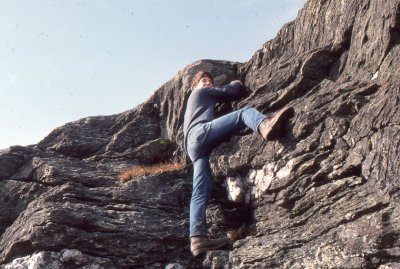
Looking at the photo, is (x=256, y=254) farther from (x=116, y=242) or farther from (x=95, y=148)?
(x=95, y=148)

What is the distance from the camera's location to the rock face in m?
9.80

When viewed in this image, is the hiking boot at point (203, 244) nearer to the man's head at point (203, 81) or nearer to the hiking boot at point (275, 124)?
the hiking boot at point (275, 124)

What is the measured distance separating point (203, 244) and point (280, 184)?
2138 millimetres

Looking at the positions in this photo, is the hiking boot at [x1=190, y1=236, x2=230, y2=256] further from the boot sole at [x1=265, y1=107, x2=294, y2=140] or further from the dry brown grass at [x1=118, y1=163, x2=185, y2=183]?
the dry brown grass at [x1=118, y1=163, x2=185, y2=183]

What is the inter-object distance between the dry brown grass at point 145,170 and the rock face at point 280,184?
249 millimetres

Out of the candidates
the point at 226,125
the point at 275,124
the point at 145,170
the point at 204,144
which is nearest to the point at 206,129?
the point at 204,144

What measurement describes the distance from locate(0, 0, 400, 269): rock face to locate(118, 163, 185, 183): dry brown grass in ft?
0.82

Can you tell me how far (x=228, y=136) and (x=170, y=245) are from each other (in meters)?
3.05

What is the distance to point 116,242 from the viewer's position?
40.8 ft

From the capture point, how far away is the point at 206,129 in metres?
13.1

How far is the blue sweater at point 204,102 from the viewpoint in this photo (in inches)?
545

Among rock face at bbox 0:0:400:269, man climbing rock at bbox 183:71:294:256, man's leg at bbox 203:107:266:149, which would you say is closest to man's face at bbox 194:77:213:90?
man climbing rock at bbox 183:71:294:256

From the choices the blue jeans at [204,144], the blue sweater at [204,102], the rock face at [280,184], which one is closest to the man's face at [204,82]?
the blue sweater at [204,102]

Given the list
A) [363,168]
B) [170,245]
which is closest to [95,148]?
[170,245]
